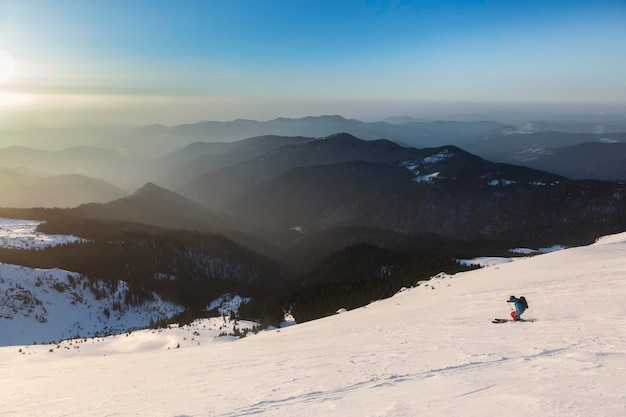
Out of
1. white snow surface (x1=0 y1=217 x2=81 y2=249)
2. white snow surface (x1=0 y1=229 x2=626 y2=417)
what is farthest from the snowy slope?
white snow surface (x1=0 y1=229 x2=626 y2=417)

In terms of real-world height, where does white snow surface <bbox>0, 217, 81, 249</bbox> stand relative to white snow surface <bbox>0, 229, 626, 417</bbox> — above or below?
below

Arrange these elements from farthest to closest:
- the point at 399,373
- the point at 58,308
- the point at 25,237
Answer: the point at 25,237 → the point at 58,308 → the point at 399,373

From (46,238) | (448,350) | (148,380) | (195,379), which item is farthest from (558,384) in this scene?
(46,238)

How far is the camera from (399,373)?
33.6ft

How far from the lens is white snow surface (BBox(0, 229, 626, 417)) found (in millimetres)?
8062

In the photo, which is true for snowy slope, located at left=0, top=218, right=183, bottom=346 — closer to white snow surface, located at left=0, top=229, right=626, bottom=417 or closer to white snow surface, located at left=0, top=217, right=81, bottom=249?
white snow surface, located at left=0, top=217, right=81, bottom=249

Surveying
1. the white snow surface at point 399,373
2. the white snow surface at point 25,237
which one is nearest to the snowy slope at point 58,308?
the white snow surface at point 25,237

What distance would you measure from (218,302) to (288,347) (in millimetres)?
89704

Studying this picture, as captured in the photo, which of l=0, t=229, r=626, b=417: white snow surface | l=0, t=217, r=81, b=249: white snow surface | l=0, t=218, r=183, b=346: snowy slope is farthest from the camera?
l=0, t=217, r=81, b=249: white snow surface

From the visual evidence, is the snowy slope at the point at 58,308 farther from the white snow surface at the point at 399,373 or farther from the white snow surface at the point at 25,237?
the white snow surface at the point at 399,373

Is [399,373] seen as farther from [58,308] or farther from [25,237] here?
[25,237]

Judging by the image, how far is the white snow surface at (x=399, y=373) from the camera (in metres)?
8.06

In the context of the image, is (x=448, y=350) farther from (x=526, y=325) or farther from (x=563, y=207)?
(x=563, y=207)

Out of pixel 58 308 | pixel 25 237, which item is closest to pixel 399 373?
pixel 58 308
